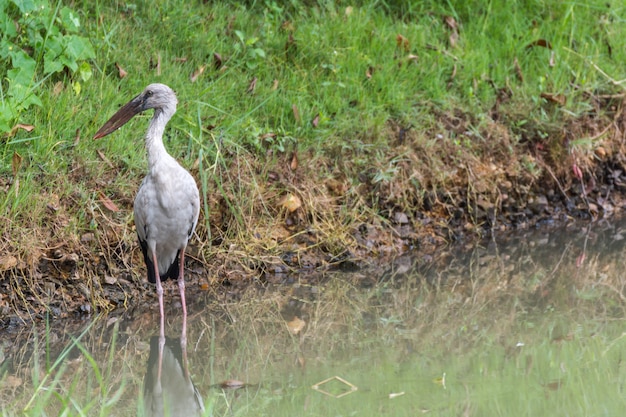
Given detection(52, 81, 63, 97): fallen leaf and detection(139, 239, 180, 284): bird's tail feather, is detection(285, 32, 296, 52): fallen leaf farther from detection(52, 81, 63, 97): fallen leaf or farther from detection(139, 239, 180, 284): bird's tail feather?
detection(139, 239, 180, 284): bird's tail feather

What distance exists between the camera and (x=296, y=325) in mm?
6227

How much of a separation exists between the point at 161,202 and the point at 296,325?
1162 millimetres

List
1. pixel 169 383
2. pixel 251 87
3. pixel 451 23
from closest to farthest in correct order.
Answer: pixel 169 383
pixel 251 87
pixel 451 23

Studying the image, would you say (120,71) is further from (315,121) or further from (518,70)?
(518,70)

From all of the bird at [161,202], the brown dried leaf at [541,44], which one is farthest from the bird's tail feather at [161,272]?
the brown dried leaf at [541,44]

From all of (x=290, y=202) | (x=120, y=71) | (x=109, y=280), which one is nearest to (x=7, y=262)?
(x=109, y=280)

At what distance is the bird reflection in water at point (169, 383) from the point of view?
5047mm

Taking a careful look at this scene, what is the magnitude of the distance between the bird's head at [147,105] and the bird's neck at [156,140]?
4 centimetres

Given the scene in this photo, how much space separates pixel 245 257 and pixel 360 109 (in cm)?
174

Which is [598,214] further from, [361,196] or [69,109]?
[69,109]

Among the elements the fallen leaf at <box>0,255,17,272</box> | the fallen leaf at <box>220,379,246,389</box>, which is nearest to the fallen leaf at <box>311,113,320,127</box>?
the fallen leaf at <box>0,255,17,272</box>

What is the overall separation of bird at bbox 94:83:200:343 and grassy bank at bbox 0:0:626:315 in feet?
1.22

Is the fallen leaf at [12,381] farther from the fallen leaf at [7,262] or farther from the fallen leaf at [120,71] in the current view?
the fallen leaf at [120,71]

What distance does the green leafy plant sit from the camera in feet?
22.2
